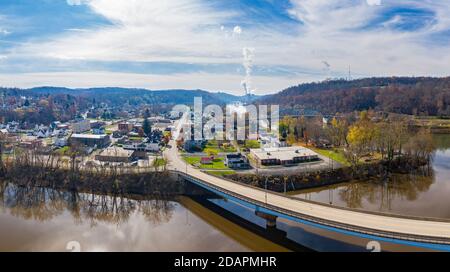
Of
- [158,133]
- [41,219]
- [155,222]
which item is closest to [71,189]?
[41,219]

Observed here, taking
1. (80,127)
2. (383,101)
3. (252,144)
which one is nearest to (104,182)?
(252,144)

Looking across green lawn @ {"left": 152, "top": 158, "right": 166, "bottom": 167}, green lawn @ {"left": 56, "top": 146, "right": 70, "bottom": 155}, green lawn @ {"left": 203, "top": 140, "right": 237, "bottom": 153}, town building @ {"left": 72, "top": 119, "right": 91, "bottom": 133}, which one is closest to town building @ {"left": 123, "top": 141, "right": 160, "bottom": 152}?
green lawn @ {"left": 152, "top": 158, "right": 166, "bottom": 167}

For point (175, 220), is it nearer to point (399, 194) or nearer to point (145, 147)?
point (399, 194)

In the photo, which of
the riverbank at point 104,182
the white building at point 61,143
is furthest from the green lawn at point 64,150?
the riverbank at point 104,182

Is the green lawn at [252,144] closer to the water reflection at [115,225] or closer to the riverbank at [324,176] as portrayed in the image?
the riverbank at [324,176]

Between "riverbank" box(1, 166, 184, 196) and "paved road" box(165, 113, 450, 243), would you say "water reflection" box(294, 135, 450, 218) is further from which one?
"riverbank" box(1, 166, 184, 196)
